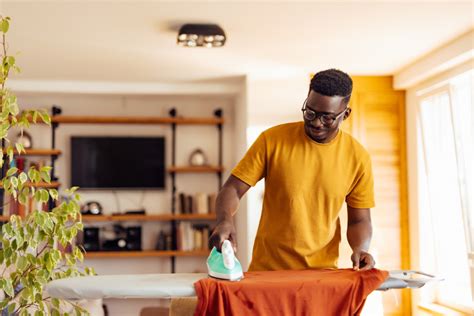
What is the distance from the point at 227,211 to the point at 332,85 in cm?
52

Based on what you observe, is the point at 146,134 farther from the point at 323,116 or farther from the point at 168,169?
the point at 323,116

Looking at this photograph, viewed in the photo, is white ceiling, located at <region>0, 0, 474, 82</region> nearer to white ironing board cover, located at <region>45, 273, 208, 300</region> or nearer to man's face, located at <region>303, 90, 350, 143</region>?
man's face, located at <region>303, 90, 350, 143</region>

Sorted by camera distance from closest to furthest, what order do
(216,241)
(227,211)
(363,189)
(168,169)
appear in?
(216,241), (227,211), (363,189), (168,169)

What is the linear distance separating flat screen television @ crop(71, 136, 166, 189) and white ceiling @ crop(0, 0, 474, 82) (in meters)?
0.85

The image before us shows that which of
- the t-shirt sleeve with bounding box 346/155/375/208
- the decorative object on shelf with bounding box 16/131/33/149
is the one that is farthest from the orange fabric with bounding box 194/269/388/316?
the decorative object on shelf with bounding box 16/131/33/149

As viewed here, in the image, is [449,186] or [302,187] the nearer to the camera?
[302,187]

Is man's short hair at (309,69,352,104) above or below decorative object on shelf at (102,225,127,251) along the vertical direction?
above

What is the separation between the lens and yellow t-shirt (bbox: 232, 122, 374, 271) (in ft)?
7.20

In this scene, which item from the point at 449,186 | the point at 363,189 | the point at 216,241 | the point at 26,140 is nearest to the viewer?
the point at 216,241

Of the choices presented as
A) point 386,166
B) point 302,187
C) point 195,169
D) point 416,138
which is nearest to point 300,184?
point 302,187

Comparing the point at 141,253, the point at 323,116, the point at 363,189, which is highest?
the point at 323,116

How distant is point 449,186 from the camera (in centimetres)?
511

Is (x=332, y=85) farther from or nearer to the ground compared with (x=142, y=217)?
farther from the ground

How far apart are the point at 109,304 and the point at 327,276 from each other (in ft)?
15.6
